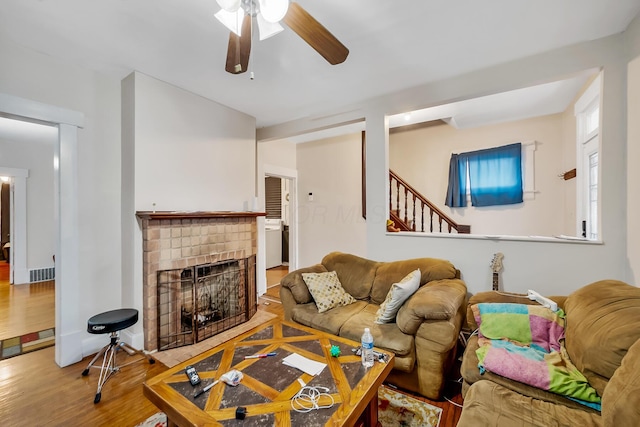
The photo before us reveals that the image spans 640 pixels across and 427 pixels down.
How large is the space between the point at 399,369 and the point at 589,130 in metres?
3.55

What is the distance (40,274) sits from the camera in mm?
5016

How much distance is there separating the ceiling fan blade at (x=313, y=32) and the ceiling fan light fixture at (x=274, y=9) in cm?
5

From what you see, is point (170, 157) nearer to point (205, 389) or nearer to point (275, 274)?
point (205, 389)

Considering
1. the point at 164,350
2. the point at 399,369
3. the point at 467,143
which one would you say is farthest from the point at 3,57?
the point at 467,143

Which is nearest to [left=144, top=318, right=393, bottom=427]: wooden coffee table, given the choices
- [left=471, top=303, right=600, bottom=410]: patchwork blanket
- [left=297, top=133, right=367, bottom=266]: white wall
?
[left=471, top=303, right=600, bottom=410]: patchwork blanket

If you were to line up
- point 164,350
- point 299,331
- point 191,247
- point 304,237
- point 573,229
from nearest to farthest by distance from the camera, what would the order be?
point 299,331 < point 164,350 < point 191,247 < point 573,229 < point 304,237

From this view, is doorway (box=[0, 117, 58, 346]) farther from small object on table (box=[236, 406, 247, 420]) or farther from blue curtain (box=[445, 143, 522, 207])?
blue curtain (box=[445, 143, 522, 207])

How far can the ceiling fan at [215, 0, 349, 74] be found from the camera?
131 cm

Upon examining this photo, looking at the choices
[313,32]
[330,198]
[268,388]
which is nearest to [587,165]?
[330,198]

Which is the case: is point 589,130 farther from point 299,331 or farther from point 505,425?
point 299,331

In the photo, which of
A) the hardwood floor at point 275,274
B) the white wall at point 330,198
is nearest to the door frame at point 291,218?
the white wall at point 330,198

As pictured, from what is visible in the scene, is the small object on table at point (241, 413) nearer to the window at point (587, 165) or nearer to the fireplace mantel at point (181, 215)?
the fireplace mantel at point (181, 215)

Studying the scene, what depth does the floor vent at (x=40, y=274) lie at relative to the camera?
491 centimetres

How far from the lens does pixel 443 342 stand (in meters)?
1.81
